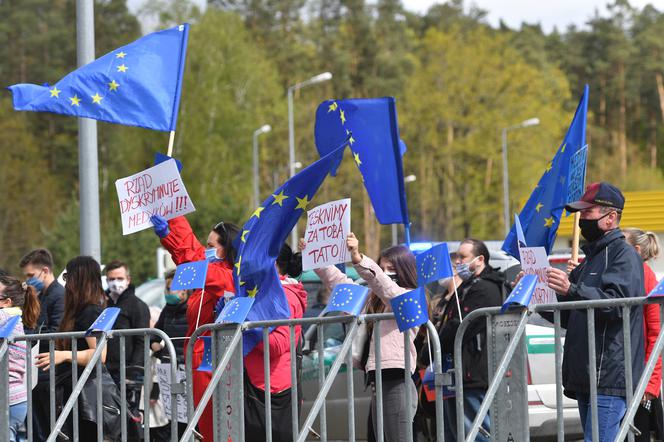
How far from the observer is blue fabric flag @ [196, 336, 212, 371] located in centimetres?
648

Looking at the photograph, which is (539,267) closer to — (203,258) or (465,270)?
(465,270)

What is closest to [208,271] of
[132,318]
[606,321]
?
[132,318]

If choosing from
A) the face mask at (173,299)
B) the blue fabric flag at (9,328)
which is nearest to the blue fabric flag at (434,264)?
the blue fabric flag at (9,328)

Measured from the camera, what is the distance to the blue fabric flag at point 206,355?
6480 mm

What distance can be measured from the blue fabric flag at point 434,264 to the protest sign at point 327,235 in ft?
1.34

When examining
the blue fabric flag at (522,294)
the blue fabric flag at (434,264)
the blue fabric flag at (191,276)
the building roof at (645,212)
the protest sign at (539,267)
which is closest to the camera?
the blue fabric flag at (522,294)

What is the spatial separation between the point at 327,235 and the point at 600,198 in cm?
142

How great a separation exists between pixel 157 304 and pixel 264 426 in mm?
10934

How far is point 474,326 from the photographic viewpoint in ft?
24.3

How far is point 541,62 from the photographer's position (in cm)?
7625

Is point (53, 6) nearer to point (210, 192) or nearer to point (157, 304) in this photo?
point (210, 192)

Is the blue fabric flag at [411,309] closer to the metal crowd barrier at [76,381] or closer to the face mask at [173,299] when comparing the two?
the metal crowd barrier at [76,381]

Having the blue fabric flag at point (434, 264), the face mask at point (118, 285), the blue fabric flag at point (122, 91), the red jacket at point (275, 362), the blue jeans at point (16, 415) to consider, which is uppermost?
the blue fabric flag at point (122, 91)

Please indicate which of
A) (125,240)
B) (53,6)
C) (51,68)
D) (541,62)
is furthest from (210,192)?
(541,62)
